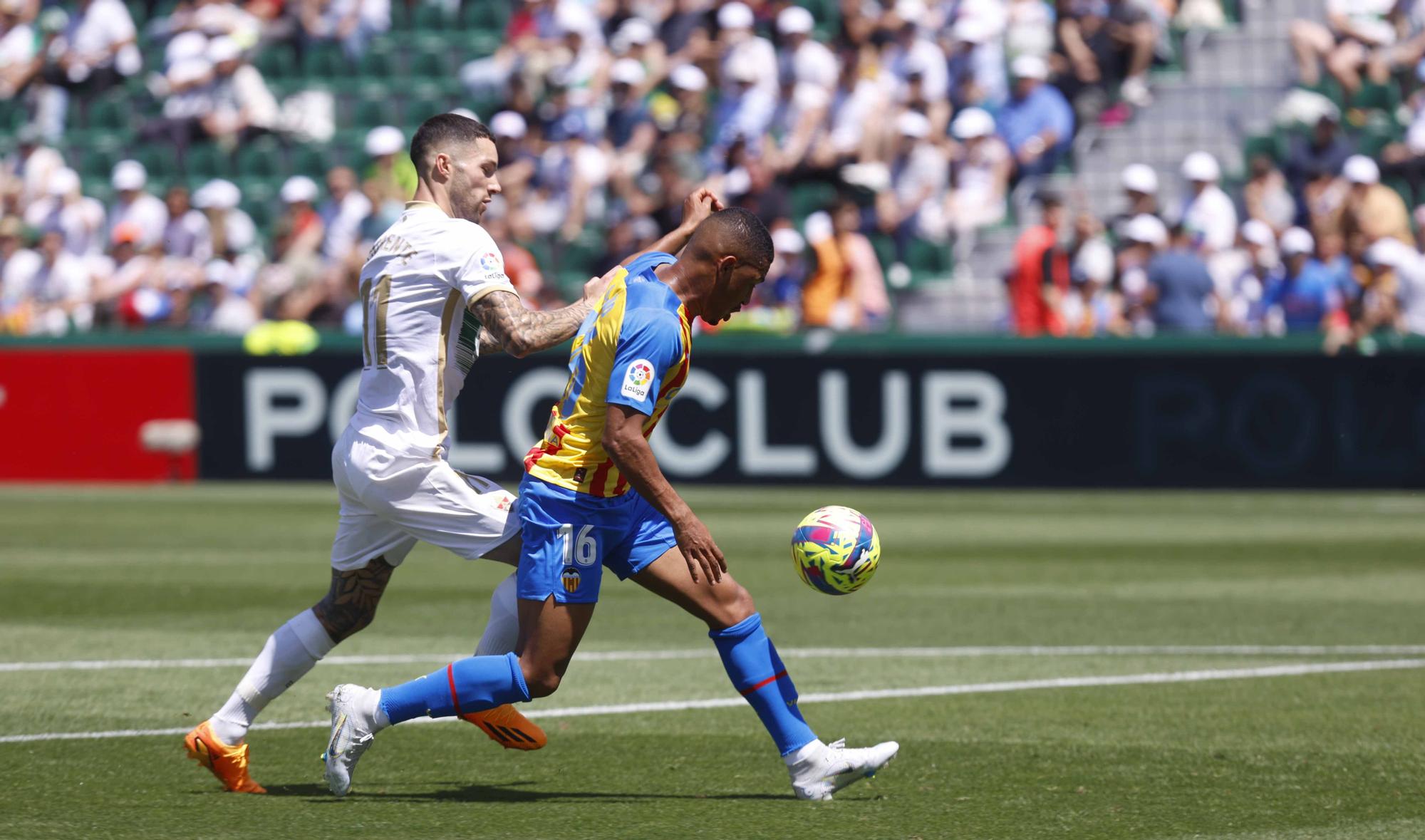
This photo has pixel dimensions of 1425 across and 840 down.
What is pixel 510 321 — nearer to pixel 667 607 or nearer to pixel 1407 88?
pixel 667 607

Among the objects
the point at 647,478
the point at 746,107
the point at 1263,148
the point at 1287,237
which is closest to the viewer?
the point at 647,478

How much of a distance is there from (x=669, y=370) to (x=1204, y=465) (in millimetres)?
13642

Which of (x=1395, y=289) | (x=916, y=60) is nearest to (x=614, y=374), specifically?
(x=1395, y=289)

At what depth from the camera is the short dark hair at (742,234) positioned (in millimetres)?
6312

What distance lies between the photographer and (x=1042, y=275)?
1995 cm

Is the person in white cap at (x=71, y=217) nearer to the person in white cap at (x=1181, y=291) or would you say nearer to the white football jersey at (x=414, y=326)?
the person in white cap at (x=1181, y=291)

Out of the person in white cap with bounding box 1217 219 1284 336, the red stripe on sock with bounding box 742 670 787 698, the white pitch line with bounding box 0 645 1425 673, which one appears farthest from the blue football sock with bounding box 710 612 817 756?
the person in white cap with bounding box 1217 219 1284 336

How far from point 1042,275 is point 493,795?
14049mm

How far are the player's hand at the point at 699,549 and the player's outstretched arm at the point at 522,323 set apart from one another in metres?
0.72

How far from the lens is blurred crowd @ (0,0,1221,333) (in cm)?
2141

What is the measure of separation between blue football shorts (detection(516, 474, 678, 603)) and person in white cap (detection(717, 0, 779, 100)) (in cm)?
1626

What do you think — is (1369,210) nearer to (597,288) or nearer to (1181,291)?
(1181,291)

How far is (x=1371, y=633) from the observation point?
34.8 ft

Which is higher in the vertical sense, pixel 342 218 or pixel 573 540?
pixel 342 218
